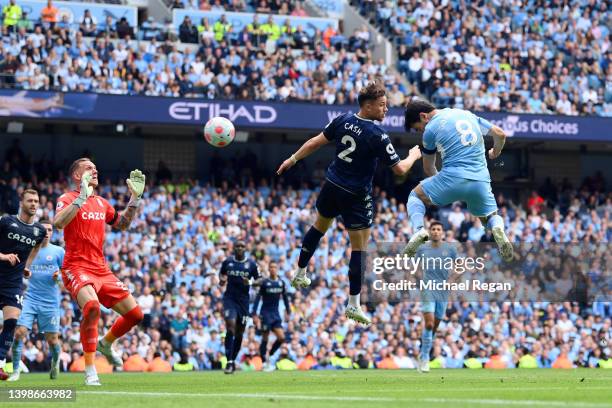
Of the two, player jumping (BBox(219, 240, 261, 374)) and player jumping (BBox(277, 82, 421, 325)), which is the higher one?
player jumping (BBox(277, 82, 421, 325))

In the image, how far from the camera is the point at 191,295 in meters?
28.9

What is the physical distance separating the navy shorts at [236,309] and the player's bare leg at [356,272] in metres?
6.99

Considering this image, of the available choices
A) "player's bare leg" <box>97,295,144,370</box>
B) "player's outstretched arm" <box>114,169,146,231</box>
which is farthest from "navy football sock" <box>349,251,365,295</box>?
"player's outstretched arm" <box>114,169,146,231</box>

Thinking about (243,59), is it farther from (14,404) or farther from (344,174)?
(14,404)

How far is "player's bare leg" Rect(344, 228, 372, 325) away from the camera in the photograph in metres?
15.3

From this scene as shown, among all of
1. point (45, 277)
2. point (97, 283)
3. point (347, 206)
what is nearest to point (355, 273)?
point (347, 206)

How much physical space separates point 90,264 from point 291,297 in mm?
16073

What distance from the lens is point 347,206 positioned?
49.3 feet

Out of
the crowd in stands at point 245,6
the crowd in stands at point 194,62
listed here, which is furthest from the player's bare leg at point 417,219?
the crowd in stands at point 245,6

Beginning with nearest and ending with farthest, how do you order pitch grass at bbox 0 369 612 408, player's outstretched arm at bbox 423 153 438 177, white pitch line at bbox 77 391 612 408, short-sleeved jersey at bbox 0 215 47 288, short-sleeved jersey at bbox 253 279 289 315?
white pitch line at bbox 77 391 612 408, pitch grass at bbox 0 369 612 408, player's outstretched arm at bbox 423 153 438 177, short-sleeved jersey at bbox 0 215 47 288, short-sleeved jersey at bbox 253 279 289 315

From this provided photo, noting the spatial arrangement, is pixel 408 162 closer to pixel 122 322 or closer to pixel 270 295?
pixel 122 322

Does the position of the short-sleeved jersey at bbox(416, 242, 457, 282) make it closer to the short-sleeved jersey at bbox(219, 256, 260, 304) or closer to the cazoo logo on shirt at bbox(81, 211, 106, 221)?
the short-sleeved jersey at bbox(219, 256, 260, 304)

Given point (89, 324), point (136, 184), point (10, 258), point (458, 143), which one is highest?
point (458, 143)

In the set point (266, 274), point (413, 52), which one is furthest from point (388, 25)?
point (266, 274)
